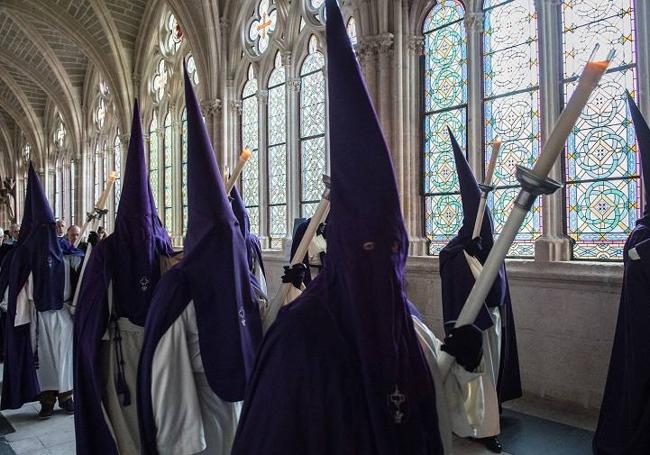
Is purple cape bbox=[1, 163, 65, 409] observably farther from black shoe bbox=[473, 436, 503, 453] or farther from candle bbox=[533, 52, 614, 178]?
candle bbox=[533, 52, 614, 178]

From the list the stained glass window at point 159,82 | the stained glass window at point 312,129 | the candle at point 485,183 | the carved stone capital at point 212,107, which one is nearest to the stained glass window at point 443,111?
the stained glass window at point 312,129

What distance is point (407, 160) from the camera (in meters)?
6.10

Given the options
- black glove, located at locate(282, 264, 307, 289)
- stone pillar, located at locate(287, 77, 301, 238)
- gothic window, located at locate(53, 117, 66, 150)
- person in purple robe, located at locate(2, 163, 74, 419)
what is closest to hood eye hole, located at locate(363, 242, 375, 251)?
black glove, located at locate(282, 264, 307, 289)

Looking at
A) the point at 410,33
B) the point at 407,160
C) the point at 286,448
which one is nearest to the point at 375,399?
the point at 286,448

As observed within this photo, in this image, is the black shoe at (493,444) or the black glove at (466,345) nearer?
the black glove at (466,345)

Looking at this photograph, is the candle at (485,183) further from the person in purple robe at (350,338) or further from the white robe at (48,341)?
the white robe at (48,341)

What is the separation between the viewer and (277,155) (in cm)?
855

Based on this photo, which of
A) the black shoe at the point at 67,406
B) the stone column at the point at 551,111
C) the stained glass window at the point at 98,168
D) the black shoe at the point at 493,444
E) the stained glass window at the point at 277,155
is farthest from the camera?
the stained glass window at the point at 98,168

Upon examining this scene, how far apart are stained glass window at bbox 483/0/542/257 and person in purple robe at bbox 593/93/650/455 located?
2.10 m

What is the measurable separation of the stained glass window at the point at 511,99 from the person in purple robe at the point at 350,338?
4.28m

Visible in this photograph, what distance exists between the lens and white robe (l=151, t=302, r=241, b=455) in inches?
82.4

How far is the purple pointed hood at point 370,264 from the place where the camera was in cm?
125

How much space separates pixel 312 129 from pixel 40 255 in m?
4.40

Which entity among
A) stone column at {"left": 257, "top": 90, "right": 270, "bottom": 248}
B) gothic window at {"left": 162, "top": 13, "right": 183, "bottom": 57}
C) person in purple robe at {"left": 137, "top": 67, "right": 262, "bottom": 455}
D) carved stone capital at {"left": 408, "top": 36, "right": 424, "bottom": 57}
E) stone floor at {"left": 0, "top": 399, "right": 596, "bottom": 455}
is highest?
gothic window at {"left": 162, "top": 13, "right": 183, "bottom": 57}
